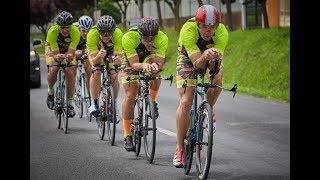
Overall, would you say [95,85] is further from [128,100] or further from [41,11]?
[41,11]

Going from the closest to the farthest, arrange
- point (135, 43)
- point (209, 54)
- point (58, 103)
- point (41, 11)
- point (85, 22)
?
point (209, 54)
point (135, 43)
point (58, 103)
point (85, 22)
point (41, 11)

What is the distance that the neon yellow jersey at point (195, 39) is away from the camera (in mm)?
9102

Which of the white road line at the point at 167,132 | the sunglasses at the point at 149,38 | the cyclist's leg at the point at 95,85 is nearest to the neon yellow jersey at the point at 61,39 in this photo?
the cyclist's leg at the point at 95,85

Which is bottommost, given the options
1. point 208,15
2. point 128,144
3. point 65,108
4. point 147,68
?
point 128,144

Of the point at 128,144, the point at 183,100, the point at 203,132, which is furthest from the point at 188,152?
the point at 128,144

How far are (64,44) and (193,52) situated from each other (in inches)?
236

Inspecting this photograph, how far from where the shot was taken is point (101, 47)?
45.3ft

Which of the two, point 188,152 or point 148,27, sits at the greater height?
point 148,27

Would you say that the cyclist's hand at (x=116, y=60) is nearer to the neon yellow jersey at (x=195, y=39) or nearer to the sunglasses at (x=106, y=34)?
the sunglasses at (x=106, y=34)

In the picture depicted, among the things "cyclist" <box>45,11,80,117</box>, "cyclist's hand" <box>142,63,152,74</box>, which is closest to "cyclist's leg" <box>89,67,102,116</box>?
"cyclist" <box>45,11,80,117</box>
